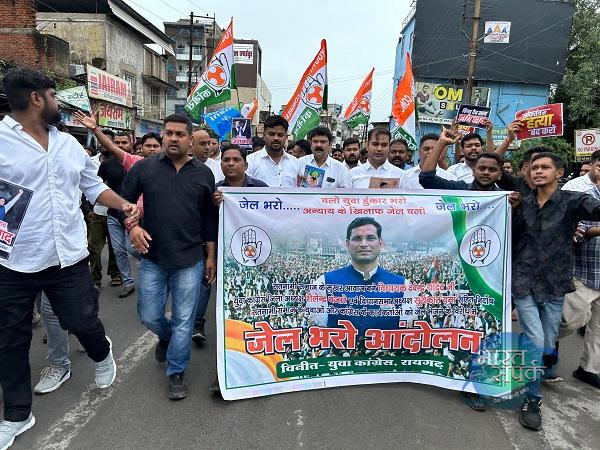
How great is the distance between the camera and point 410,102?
6.95 metres

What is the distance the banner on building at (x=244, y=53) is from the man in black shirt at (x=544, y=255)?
61.5 metres

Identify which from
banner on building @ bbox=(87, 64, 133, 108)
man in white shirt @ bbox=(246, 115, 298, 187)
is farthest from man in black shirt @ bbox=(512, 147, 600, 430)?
banner on building @ bbox=(87, 64, 133, 108)

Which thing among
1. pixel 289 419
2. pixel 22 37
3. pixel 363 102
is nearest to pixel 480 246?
pixel 289 419

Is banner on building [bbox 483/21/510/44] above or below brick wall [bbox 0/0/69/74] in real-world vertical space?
above

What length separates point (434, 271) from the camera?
A: 121 inches

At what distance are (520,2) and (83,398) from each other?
3510 cm

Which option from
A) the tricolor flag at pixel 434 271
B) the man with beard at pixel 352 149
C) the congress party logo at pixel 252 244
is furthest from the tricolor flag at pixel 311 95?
the tricolor flag at pixel 434 271

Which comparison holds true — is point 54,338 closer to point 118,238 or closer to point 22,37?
point 118,238

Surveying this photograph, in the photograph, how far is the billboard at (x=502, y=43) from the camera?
2856 cm

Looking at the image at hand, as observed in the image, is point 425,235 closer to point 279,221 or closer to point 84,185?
point 279,221

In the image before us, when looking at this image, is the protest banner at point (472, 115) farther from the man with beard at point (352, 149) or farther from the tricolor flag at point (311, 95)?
the tricolor flag at point (311, 95)

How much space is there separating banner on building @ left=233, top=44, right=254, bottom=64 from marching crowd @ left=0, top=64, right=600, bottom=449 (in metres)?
60.3

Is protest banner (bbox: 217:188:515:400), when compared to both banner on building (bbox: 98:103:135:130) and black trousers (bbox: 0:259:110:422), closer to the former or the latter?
black trousers (bbox: 0:259:110:422)

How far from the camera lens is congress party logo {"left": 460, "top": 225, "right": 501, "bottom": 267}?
3.10m
